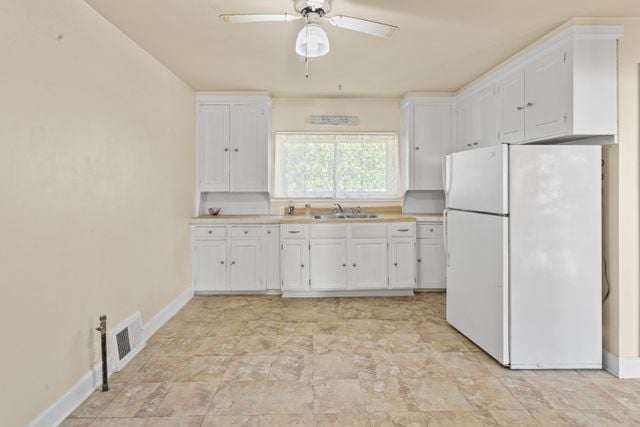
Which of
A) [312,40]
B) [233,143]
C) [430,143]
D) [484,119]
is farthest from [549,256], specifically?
[233,143]

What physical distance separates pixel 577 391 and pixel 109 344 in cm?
300

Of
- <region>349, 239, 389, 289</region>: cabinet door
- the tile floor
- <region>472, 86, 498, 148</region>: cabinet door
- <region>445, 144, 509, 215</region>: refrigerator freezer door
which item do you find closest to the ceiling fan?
<region>445, 144, 509, 215</region>: refrigerator freezer door

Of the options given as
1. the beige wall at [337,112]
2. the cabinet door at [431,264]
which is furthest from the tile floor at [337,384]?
the beige wall at [337,112]

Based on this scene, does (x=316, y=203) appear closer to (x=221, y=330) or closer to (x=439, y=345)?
(x=221, y=330)

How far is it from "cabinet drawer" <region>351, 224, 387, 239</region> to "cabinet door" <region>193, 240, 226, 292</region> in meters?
1.52

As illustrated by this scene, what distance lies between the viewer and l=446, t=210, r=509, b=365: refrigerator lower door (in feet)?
8.35

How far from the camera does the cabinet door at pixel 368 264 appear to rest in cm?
420

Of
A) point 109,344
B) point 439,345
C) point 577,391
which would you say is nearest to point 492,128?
point 439,345

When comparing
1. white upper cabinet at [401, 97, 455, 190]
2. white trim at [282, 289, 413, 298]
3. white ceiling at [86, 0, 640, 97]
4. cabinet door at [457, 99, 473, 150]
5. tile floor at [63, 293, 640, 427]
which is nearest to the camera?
tile floor at [63, 293, 640, 427]

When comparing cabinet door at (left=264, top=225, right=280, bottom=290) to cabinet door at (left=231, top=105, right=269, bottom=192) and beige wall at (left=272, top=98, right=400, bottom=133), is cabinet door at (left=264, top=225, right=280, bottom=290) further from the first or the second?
beige wall at (left=272, top=98, right=400, bottom=133)

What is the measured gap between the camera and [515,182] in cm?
251

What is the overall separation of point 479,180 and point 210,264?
3.02 metres

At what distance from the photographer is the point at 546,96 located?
2818 millimetres

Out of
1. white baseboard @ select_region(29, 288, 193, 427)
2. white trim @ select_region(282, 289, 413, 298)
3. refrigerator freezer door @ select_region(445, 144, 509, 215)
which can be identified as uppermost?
refrigerator freezer door @ select_region(445, 144, 509, 215)
